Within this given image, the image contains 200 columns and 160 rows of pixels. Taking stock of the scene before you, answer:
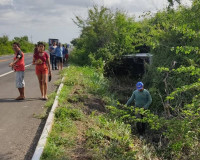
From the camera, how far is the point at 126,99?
11.3 meters

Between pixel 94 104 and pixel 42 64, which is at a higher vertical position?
pixel 42 64

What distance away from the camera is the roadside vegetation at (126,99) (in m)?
4.99

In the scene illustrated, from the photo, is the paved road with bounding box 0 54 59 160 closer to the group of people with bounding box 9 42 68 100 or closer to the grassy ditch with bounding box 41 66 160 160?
the grassy ditch with bounding box 41 66 160 160

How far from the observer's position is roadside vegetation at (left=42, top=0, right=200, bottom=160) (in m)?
4.99

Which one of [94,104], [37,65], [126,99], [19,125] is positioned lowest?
[126,99]

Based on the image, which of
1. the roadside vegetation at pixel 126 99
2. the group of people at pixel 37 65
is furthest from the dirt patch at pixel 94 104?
the group of people at pixel 37 65

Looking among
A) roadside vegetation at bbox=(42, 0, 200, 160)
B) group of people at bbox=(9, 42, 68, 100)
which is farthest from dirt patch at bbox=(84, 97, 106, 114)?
group of people at bbox=(9, 42, 68, 100)

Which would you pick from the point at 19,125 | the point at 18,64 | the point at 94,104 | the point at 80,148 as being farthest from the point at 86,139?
the point at 18,64

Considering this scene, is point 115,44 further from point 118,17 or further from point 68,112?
point 68,112

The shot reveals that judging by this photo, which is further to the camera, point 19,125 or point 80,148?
point 19,125

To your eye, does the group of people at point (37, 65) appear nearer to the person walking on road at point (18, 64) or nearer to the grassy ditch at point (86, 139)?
the person walking on road at point (18, 64)

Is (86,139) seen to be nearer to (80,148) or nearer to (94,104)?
(80,148)

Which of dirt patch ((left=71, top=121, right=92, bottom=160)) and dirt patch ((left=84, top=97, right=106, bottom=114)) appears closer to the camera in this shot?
dirt patch ((left=71, top=121, right=92, bottom=160))

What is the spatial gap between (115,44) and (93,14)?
3165 mm
